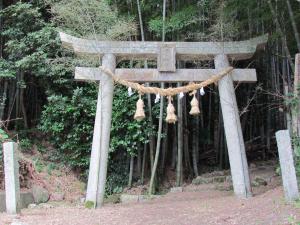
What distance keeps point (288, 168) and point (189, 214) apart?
1.41 meters

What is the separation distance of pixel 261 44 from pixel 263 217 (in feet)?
11.0

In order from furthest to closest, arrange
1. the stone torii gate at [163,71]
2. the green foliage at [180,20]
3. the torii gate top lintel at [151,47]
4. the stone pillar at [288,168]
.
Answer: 1. the green foliage at [180,20]
2. the torii gate top lintel at [151,47]
3. the stone torii gate at [163,71]
4. the stone pillar at [288,168]

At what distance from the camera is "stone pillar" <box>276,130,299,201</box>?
5.01 m

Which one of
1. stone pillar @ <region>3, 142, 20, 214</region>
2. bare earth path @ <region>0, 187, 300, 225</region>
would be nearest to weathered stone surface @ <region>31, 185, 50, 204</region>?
bare earth path @ <region>0, 187, 300, 225</region>

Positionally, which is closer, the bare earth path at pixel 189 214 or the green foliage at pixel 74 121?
the bare earth path at pixel 189 214

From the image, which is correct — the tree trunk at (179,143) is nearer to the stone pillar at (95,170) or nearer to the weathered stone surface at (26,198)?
the stone pillar at (95,170)

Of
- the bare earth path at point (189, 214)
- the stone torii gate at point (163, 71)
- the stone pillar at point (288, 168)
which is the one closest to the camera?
the bare earth path at point (189, 214)

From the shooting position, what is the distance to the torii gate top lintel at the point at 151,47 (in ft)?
22.6

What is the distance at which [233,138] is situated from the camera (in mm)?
6691

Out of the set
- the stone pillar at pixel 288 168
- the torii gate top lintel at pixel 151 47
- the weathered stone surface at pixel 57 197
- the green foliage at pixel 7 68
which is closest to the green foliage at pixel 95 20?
the torii gate top lintel at pixel 151 47

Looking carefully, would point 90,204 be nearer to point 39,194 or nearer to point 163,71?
point 163,71

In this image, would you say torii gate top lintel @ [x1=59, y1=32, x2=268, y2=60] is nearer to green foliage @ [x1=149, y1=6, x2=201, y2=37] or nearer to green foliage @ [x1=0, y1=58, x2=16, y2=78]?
green foliage @ [x1=149, y1=6, x2=201, y2=37]

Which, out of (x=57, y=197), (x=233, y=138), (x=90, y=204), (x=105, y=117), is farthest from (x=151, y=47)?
(x=57, y=197)

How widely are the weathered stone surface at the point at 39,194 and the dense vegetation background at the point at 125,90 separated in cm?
138
